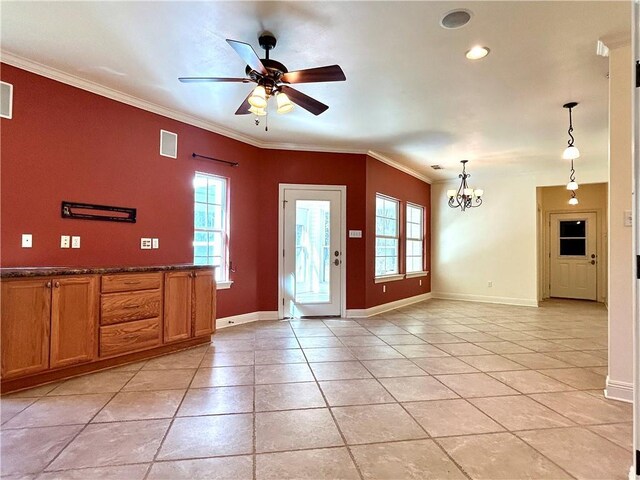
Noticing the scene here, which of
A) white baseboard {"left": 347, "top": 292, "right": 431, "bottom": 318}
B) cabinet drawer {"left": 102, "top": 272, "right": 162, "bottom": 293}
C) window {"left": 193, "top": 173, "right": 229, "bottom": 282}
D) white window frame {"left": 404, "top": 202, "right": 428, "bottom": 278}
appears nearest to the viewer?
cabinet drawer {"left": 102, "top": 272, "right": 162, "bottom": 293}

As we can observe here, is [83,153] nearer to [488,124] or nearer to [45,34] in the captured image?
[45,34]

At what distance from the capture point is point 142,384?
9.29 ft

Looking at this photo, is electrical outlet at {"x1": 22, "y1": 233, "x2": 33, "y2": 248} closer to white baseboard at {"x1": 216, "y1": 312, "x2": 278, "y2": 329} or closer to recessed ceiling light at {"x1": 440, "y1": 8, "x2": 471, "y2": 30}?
white baseboard at {"x1": 216, "y1": 312, "x2": 278, "y2": 329}

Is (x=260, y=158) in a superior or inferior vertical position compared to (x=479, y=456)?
superior

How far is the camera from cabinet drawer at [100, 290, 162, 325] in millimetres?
3098

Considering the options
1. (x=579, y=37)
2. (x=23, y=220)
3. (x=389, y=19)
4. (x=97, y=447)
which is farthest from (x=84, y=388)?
(x=579, y=37)

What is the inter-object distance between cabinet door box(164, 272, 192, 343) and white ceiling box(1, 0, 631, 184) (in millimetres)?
1960

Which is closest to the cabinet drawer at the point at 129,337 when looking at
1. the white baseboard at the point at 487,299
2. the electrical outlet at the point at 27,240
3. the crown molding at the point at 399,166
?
the electrical outlet at the point at 27,240

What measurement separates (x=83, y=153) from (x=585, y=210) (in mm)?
9398

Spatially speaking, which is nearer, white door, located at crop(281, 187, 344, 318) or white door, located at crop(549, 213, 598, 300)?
white door, located at crop(281, 187, 344, 318)

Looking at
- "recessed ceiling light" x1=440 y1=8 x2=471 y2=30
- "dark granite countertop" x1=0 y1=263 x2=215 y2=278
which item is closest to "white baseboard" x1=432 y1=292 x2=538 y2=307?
"dark granite countertop" x1=0 y1=263 x2=215 y2=278

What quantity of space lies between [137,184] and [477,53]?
3.55 meters

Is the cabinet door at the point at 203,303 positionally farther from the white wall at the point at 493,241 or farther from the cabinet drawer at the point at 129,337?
the white wall at the point at 493,241

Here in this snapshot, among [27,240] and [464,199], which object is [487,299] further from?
[27,240]
